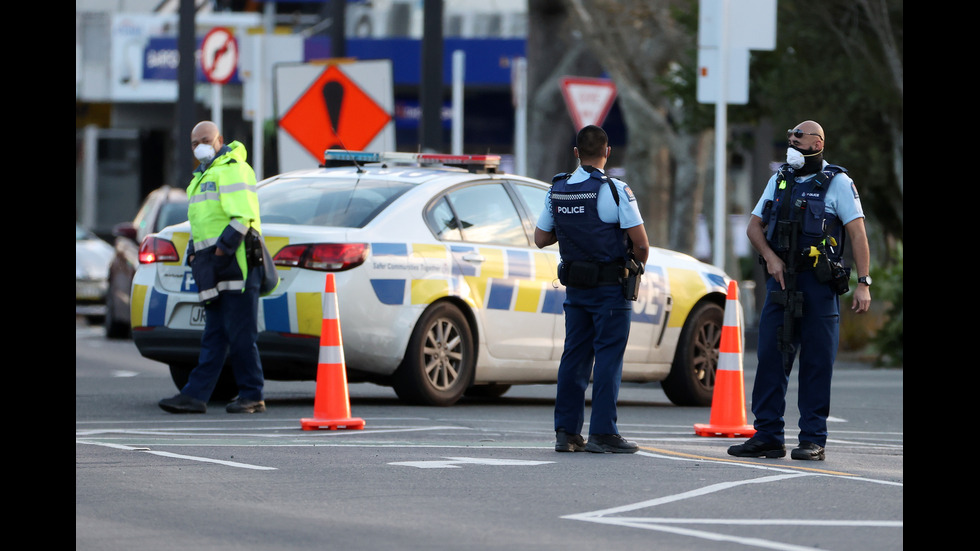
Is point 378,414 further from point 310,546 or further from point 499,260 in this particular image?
point 310,546

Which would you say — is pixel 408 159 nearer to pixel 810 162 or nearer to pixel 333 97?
pixel 810 162

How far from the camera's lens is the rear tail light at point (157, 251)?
11438 mm

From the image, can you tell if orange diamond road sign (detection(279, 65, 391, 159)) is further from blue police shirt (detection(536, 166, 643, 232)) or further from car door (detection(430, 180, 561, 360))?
blue police shirt (detection(536, 166, 643, 232))

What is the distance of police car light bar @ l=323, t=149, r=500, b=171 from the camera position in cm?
1215

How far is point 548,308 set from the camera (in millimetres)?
12086

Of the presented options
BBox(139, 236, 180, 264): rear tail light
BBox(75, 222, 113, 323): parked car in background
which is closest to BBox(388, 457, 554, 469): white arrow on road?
BBox(139, 236, 180, 264): rear tail light

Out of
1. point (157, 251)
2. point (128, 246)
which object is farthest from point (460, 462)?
Answer: point (128, 246)

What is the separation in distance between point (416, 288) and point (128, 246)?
929cm

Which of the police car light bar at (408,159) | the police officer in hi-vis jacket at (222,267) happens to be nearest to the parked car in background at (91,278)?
the police car light bar at (408,159)

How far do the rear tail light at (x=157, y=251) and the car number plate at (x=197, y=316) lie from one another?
1.10 ft

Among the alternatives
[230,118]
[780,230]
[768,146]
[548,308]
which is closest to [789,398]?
[548,308]

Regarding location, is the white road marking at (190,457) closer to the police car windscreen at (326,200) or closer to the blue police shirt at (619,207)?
the blue police shirt at (619,207)

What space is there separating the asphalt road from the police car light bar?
1.71 metres
